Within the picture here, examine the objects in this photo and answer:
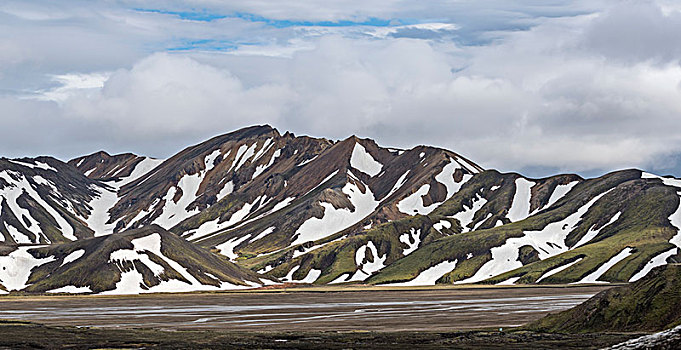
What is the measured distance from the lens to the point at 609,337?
6419 cm

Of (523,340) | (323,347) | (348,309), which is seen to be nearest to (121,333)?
(323,347)

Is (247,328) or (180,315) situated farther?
(180,315)

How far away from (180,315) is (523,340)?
75.6 meters

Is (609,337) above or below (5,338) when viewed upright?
A: above

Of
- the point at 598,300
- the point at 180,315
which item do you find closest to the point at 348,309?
the point at 180,315

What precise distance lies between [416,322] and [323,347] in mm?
40583

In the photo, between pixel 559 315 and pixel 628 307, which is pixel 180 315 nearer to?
pixel 559 315

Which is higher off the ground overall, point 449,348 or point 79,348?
point 449,348

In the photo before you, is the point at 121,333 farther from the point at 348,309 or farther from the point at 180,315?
the point at 348,309

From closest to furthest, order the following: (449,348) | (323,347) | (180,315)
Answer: (449,348) < (323,347) < (180,315)

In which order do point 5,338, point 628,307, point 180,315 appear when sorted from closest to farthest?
point 628,307, point 5,338, point 180,315

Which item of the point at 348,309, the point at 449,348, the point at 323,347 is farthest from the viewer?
the point at 348,309

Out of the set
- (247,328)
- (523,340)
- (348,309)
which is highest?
(523,340)

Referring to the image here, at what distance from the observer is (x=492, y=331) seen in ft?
272
